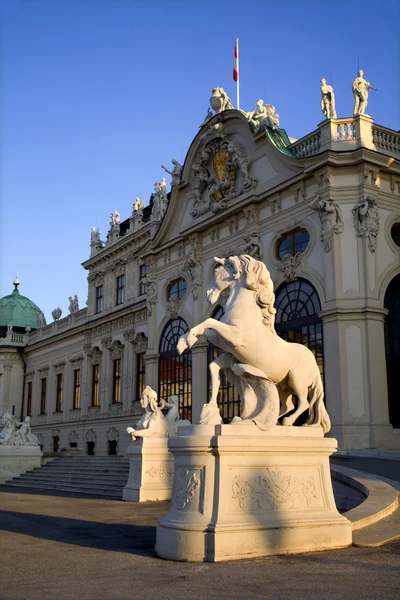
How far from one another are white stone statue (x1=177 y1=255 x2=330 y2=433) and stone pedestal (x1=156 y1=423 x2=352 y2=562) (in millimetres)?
379

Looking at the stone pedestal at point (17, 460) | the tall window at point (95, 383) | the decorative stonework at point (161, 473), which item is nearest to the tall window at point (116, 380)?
the tall window at point (95, 383)

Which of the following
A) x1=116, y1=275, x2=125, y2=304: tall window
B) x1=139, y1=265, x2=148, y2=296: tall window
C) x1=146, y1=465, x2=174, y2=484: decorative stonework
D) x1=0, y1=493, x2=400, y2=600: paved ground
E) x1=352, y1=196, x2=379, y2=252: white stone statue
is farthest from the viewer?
x1=116, y1=275, x2=125, y2=304: tall window

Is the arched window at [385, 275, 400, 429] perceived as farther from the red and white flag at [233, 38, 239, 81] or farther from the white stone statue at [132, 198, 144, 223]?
the white stone statue at [132, 198, 144, 223]

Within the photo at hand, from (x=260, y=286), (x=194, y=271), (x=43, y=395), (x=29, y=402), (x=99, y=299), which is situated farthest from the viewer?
(x=29, y=402)

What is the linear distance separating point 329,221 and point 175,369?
10777 mm

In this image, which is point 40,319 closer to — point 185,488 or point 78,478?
point 78,478

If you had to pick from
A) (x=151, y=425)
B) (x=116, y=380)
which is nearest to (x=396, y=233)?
(x=151, y=425)

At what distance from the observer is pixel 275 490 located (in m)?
7.14

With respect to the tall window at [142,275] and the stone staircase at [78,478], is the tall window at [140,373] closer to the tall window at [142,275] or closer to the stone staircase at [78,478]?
the tall window at [142,275]

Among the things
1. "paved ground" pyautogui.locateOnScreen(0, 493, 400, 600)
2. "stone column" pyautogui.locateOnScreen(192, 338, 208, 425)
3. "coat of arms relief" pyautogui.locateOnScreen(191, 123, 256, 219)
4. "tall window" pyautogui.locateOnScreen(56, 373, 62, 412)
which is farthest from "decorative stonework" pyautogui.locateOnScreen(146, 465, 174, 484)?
"tall window" pyautogui.locateOnScreen(56, 373, 62, 412)

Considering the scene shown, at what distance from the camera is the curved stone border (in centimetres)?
801

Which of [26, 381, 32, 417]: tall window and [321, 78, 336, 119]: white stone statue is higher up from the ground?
[321, 78, 336, 119]: white stone statue

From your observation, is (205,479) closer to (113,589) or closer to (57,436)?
(113,589)

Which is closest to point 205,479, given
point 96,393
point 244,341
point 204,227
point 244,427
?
point 244,427
